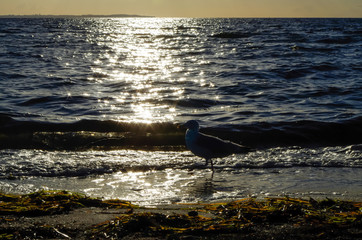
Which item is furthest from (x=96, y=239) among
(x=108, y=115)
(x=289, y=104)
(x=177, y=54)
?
(x=177, y=54)

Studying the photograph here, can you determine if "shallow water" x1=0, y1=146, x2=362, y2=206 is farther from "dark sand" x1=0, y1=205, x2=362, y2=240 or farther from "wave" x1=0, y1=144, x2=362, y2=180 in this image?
"dark sand" x1=0, y1=205, x2=362, y2=240

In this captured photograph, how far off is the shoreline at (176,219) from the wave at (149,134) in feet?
14.8

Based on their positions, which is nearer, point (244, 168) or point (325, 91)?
point (244, 168)

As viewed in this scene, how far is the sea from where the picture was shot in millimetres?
6582

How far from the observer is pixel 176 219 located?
4398 mm

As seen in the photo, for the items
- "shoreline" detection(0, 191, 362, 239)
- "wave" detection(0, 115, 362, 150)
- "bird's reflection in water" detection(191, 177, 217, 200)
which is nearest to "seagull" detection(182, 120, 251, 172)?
"bird's reflection in water" detection(191, 177, 217, 200)

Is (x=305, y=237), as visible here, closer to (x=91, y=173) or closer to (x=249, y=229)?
(x=249, y=229)

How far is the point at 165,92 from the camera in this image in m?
15.2

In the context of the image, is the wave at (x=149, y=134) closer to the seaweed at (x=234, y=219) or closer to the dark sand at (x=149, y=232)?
the seaweed at (x=234, y=219)

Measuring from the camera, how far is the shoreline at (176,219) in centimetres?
397

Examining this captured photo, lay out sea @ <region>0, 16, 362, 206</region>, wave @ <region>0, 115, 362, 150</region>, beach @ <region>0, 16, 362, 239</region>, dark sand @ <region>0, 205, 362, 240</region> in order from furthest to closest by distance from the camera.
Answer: wave @ <region>0, 115, 362, 150</region>
sea @ <region>0, 16, 362, 206</region>
beach @ <region>0, 16, 362, 239</region>
dark sand @ <region>0, 205, 362, 240</region>

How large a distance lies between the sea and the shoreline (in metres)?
0.73

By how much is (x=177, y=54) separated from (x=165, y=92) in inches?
544

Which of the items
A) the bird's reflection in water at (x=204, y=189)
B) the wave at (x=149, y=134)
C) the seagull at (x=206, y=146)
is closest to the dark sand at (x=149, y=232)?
the bird's reflection in water at (x=204, y=189)
